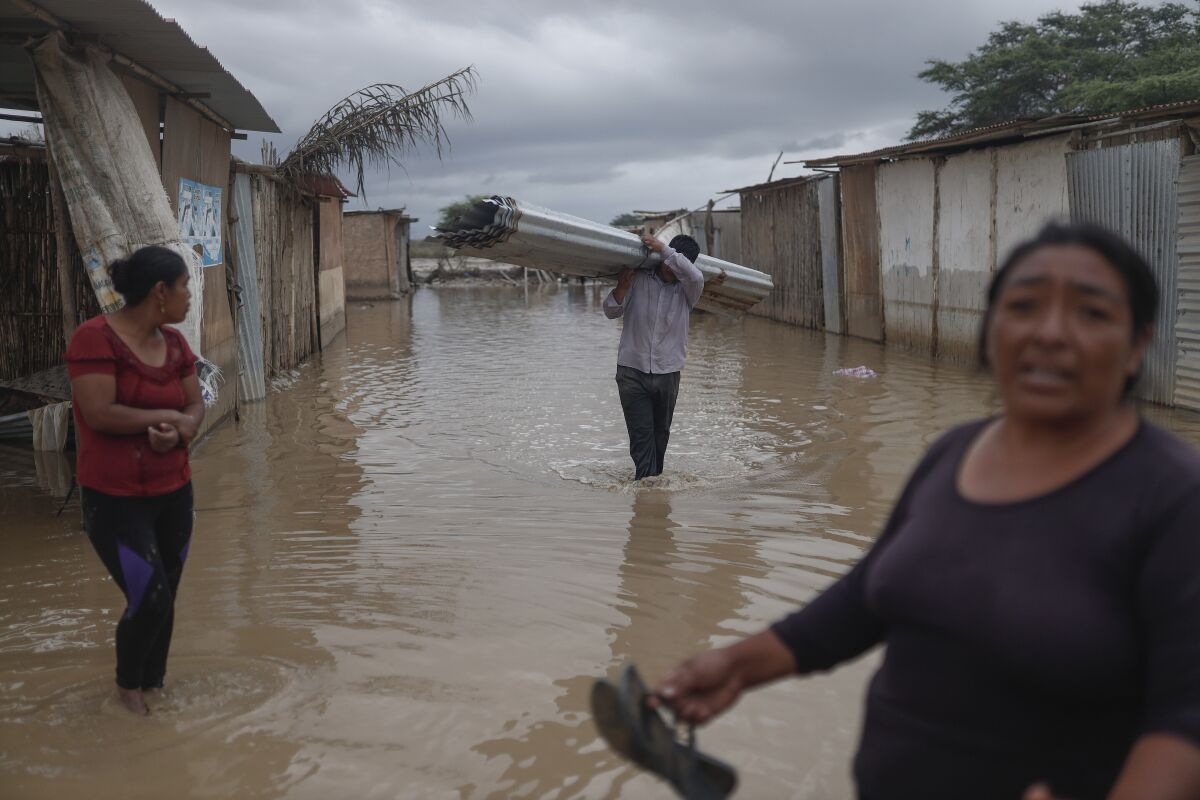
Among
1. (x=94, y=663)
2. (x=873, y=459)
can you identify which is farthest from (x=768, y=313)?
(x=94, y=663)

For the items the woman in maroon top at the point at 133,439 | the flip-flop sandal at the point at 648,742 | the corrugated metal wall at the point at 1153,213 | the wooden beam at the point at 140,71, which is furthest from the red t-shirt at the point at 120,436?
the corrugated metal wall at the point at 1153,213

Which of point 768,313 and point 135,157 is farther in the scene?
point 768,313

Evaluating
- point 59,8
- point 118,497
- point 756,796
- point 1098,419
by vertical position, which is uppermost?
point 59,8

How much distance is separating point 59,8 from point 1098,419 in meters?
6.00

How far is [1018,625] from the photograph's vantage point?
144 centimetres

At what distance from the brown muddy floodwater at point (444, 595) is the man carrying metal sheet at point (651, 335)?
0.50m

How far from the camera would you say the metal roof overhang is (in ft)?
19.0

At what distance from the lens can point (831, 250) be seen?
60.2 feet

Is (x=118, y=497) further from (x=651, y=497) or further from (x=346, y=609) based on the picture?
(x=651, y=497)

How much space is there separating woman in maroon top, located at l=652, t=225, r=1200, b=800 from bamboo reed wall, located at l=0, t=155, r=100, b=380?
333 inches

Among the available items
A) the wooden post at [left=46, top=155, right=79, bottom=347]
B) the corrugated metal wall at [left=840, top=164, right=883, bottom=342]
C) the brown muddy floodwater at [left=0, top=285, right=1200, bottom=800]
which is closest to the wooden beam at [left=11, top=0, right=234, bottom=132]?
the wooden post at [left=46, top=155, right=79, bottom=347]

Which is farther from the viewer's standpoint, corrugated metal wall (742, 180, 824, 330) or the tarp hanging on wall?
corrugated metal wall (742, 180, 824, 330)

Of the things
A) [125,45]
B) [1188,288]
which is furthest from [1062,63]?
[125,45]

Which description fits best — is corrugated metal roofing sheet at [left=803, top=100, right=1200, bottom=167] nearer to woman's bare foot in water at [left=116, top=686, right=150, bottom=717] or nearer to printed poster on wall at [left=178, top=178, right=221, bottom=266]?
printed poster on wall at [left=178, top=178, right=221, bottom=266]
